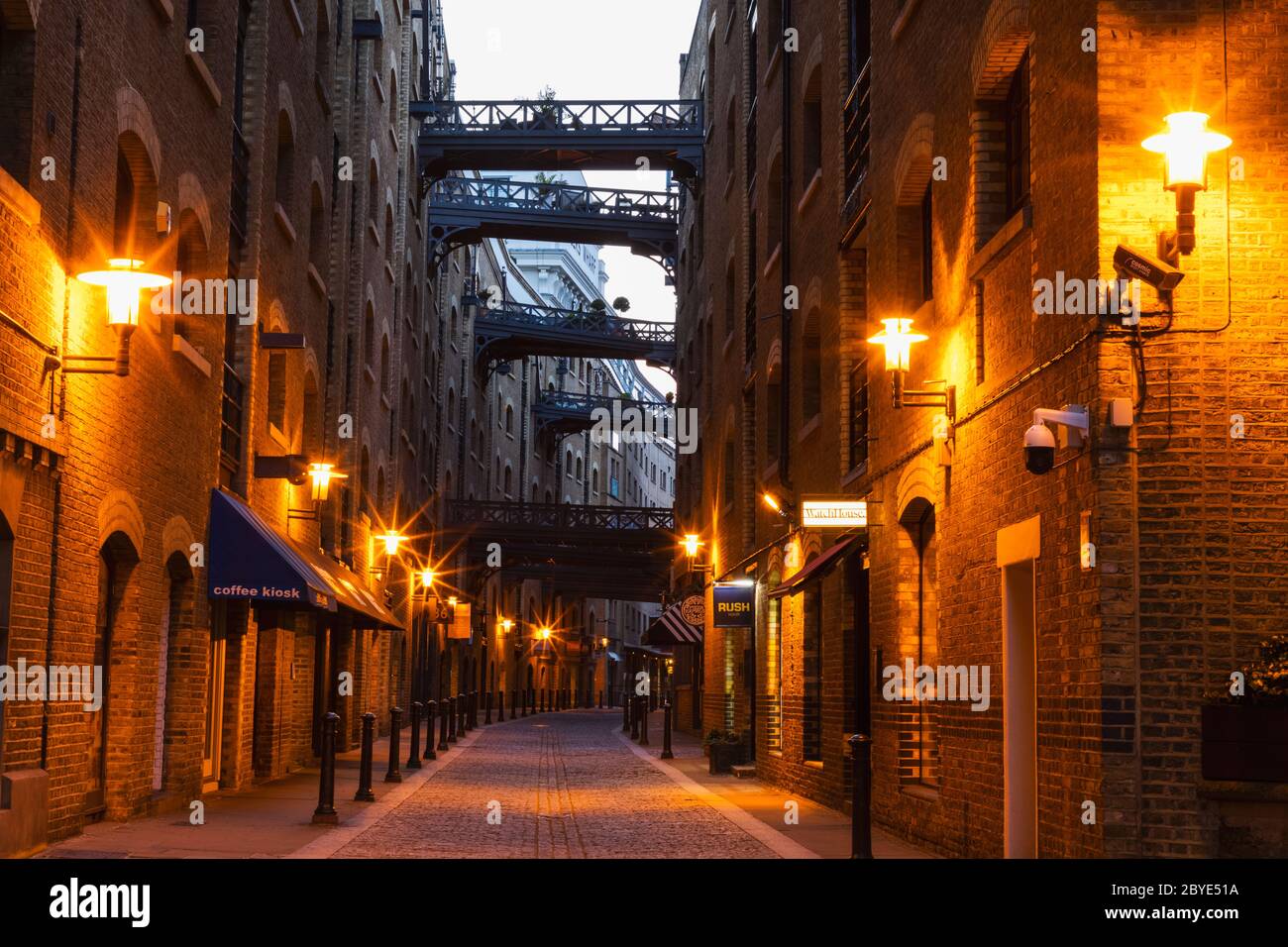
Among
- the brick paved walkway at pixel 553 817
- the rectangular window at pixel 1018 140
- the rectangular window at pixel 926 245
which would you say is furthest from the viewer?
the rectangular window at pixel 926 245

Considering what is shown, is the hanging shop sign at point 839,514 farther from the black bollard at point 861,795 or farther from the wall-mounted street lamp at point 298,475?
the wall-mounted street lamp at point 298,475

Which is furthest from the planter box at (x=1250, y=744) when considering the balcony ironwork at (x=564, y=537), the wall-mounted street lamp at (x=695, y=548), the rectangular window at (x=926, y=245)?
the balcony ironwork at (x=564, y=537)

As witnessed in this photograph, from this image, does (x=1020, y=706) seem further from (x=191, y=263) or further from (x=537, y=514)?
(x=537, y=514)

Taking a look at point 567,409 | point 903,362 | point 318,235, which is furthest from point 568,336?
point 903,362

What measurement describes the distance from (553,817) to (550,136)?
81.4 feet

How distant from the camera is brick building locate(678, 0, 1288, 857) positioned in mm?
9250

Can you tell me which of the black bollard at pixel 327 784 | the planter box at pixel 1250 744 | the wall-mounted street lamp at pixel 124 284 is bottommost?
the black bollard at pixel 327 784

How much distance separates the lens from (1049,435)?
963 cm

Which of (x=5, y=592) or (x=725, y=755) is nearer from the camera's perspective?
(x=5, y=592)

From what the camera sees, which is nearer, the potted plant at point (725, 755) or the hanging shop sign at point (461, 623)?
the potted plant at point (725, 755)

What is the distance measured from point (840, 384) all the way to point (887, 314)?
219 cm

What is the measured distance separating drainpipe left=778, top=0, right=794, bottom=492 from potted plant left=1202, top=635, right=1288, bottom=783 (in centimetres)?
1234

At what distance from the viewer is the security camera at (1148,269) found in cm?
917

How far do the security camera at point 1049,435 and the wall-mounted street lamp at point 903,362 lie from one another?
3.46 metres
